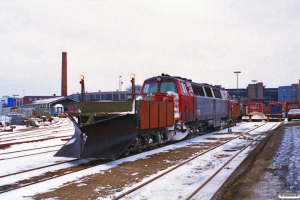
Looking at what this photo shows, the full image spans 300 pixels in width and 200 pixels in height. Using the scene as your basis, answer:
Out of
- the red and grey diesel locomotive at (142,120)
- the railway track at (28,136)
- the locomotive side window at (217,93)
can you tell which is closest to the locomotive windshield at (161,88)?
the red and grey diesel locomotive at (142,120)

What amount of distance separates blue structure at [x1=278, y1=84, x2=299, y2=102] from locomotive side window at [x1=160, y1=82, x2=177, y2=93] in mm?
92950

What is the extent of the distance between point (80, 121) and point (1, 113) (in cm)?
3476

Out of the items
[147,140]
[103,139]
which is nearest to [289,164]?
[147,140]

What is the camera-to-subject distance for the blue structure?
9956 cm

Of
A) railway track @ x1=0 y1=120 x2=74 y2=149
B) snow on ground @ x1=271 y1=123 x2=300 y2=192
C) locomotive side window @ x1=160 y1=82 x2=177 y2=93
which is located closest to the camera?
snow on ground @ x1=271 y1=123 x2=300 y2=192

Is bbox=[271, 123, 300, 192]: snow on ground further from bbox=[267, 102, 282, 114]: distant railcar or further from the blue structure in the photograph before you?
the blue structure

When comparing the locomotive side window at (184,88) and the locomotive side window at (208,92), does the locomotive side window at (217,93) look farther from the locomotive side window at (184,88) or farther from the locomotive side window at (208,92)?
the locomotive side window at (184,88)

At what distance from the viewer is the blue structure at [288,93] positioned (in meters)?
99.6

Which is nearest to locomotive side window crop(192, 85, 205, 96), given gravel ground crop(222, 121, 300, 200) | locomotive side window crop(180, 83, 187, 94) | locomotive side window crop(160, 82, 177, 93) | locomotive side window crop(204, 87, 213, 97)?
locomotive side window crop(204, 87, 213, 97)

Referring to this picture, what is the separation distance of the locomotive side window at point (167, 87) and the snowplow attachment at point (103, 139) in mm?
4701

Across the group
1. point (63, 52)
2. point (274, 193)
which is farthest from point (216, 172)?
point (63, 52)

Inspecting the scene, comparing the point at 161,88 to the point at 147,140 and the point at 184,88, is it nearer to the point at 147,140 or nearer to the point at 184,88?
the point at 184,88

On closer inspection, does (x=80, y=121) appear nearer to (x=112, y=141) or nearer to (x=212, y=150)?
(x=112, y=141)

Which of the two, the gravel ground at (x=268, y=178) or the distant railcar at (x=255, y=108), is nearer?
the gravel ground at (x=268, y=178)
